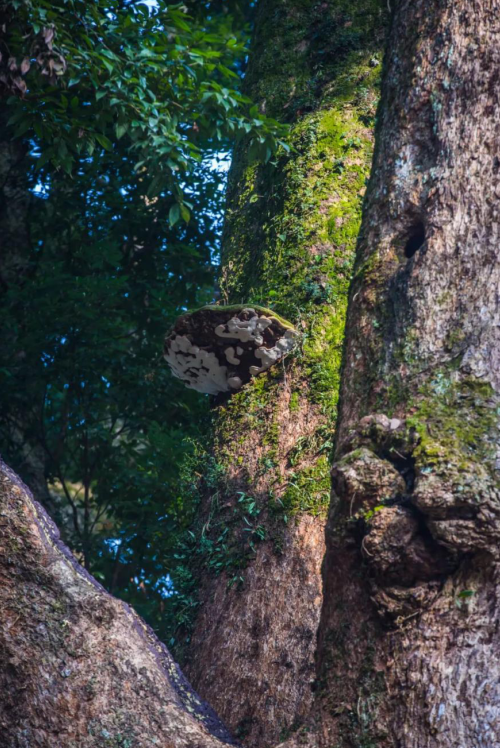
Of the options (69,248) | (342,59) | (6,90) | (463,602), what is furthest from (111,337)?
(463,602)

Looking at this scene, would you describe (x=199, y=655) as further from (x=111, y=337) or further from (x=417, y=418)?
(x=111, y=337)

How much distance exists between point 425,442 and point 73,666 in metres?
1.24

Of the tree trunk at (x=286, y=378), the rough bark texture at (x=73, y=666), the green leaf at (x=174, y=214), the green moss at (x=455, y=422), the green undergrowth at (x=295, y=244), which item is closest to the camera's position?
the green moss at (x=455, y=422)

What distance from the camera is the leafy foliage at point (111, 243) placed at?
501 cm

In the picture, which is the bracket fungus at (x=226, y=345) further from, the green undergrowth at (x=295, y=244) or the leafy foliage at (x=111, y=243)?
the leafy foliage at (x=111, y=243)

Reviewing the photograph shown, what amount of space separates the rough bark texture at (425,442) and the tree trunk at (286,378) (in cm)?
44

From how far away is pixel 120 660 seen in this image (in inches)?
90.8

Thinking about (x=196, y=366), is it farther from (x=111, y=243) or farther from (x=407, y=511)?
(x=111, y=243)

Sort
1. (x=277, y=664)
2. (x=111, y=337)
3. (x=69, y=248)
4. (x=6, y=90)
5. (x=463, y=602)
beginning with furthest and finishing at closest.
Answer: (x=69, y=248) < (x=111, y=337) < (x=6, y=90) < (x=277, y=664) < (x=463, y=602)

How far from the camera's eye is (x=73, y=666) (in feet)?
7.43

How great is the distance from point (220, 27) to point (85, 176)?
2.12m

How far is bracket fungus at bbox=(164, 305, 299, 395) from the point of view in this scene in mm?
3686

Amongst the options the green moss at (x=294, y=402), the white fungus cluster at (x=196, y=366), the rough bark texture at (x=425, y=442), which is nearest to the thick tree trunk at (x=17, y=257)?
the white fungus cluster at (x=196, y=366)

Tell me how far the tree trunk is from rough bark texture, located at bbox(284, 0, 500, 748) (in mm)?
443
